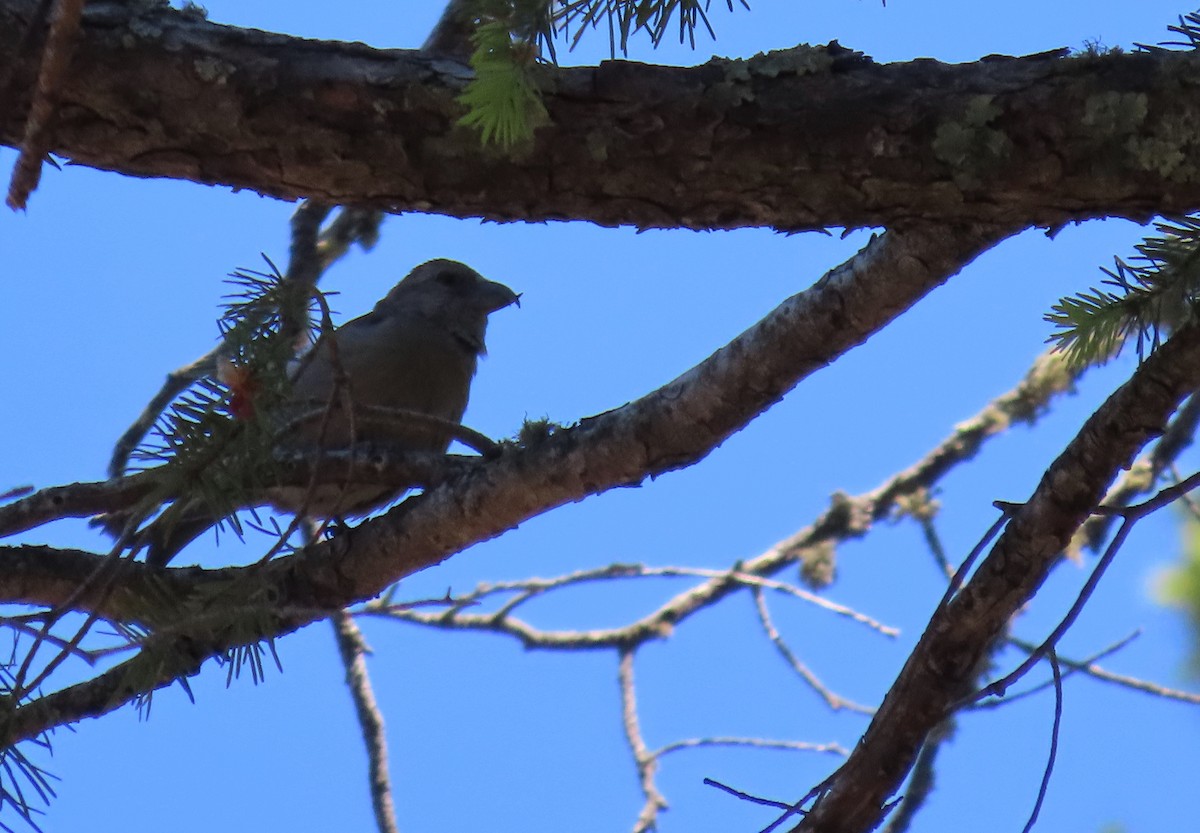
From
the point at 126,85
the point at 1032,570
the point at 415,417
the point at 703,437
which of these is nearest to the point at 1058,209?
the point at 1032,570

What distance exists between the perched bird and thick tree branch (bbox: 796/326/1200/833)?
205 cm

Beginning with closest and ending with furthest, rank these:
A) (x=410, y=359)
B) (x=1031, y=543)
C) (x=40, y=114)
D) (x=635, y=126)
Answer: (x=40, y=114)
(x=635, y=126)
(x=1031, y=543)
(x=410, y=359)

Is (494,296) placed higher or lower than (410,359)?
higher

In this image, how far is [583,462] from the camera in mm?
3234

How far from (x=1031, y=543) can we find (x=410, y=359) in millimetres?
3240

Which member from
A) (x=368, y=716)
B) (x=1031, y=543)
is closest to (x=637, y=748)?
(x=368, y=716)

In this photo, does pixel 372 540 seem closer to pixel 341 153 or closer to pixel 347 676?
pixel 341 153

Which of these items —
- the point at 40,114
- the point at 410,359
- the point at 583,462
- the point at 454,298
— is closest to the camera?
the point at 40,114

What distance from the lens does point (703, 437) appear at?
3.14m

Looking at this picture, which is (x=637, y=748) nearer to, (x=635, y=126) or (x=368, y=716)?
(x=368, y=716)

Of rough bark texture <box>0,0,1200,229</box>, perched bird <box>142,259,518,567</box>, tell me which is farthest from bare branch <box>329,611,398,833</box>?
rough bark texture <box>0,0,1200,229</box>

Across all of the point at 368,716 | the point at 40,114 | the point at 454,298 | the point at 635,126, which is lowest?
the point at 40,114

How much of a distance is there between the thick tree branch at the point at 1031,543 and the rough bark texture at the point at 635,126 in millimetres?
319

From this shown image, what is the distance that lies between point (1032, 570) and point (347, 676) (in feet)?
11.8
